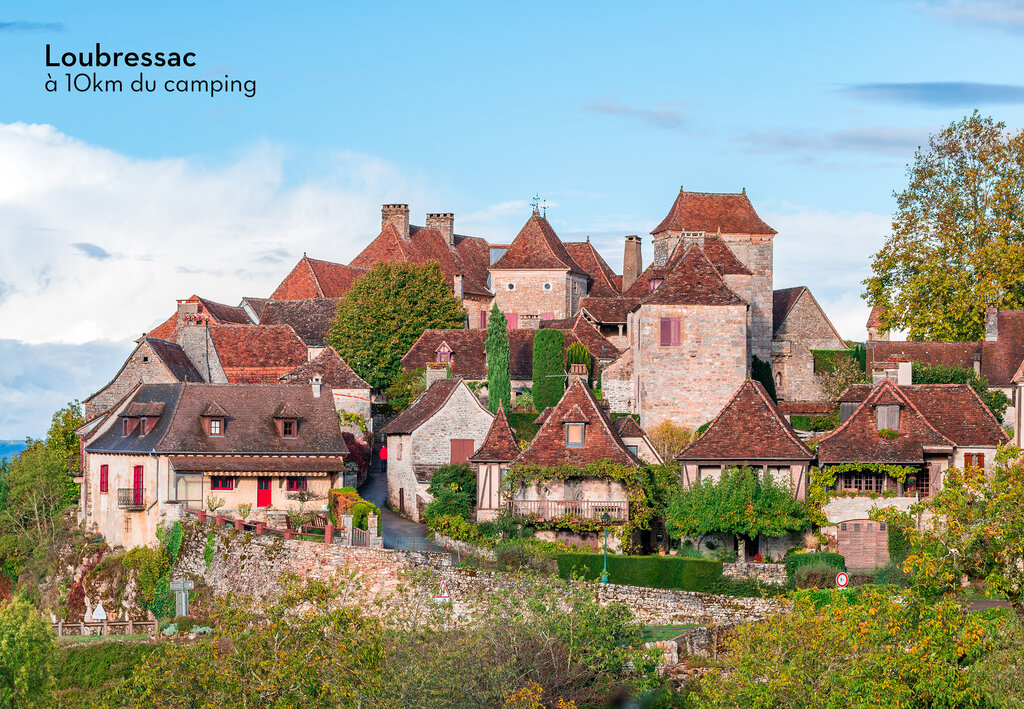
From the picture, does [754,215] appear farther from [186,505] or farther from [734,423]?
[186,505]

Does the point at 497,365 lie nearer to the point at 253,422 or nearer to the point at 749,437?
the point at 253,422

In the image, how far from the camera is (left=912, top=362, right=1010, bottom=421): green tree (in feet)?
169

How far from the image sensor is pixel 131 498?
45812 mm

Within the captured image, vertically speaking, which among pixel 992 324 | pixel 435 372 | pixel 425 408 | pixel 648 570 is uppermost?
pixel 992 324

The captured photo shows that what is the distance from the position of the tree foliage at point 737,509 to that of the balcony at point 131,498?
648 inches

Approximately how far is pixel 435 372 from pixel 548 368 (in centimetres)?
432

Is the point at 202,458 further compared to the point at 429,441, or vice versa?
the point at 429,441

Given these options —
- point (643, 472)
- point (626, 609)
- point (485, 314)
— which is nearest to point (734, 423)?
point (643, 472)

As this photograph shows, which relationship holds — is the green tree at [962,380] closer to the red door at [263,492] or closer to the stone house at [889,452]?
the stone house at [889,452]

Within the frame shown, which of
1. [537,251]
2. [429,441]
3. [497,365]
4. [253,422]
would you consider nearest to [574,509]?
[429,441]

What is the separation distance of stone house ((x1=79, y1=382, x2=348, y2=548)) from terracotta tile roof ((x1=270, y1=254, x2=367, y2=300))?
28.1 meters

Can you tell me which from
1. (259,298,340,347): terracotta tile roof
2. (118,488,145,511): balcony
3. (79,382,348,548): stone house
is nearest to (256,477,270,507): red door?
(79,382,348,548): stone house

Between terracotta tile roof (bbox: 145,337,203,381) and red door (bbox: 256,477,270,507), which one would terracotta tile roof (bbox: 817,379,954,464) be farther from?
terracotta tile roof (bbox: 145,337,203,381)

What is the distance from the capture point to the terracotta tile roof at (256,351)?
2457 inches
